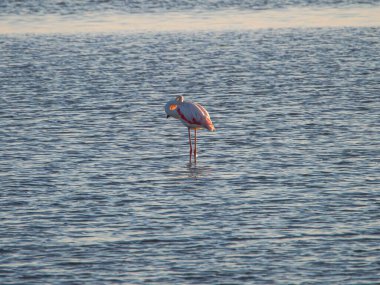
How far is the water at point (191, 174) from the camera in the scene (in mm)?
15195

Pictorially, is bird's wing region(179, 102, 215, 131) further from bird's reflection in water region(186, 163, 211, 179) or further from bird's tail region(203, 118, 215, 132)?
bird's reflection in water region(186, 163, 211, 179)

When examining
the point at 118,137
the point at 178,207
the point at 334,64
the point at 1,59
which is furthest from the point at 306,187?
the point at 1,59

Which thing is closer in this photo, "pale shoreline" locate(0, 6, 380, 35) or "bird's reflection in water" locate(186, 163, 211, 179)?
"bird's reflection in water" locate(186, 163, 211, 179)

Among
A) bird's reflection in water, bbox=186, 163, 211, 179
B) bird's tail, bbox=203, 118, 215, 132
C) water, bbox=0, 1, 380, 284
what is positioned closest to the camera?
water, bbox=0, 1, 380, 284

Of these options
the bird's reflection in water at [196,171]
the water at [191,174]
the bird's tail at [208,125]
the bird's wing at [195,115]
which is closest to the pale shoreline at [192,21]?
the water at [191,174]

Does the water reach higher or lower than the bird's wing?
lower

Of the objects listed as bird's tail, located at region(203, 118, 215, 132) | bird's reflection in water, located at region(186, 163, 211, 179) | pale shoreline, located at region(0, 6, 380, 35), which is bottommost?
pale shoreline, located at region(0, 6, 380, 35)

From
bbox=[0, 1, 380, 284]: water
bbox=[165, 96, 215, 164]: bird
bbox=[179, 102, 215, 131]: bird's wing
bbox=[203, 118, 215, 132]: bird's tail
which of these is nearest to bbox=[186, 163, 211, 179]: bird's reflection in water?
bbox=[0, 1, 380, 284]: water

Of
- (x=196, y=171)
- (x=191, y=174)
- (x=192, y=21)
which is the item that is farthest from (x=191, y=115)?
(x=192, y=21)

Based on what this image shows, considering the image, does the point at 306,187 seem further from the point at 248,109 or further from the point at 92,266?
the point at 248,109

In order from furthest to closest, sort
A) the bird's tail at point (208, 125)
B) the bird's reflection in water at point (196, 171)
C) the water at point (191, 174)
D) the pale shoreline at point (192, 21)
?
1. the pale shoreline at point (192, 21)
2. the bird's tail at point (208, 125)
3. the bird's reflection in water at point (196, 171)
4. the water at point (191, 174)

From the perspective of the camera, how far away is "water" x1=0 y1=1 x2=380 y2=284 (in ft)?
49.9

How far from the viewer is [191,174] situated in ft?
70.0

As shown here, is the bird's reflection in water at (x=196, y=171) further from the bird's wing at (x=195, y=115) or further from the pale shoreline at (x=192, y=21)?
the pale shoreline at (x=192, y=21)
